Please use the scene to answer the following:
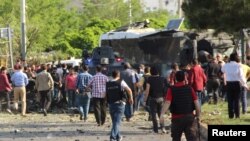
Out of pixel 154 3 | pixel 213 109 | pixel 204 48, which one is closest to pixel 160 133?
pixel 213 109

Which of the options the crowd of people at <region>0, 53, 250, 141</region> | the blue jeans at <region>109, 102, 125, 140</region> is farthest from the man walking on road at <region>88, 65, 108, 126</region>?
the blue jeans at <region>109, 102, 125, 140</region>

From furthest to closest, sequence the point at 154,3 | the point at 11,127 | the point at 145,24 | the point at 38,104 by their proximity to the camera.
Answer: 1. the point at 154,3
2. the point at 145,24
3. the point at 38,104
4. the point at 11,127

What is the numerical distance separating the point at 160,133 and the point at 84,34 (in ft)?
146

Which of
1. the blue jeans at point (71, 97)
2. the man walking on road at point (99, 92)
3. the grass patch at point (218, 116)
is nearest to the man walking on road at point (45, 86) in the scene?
the blue jeans at point (71, 97)

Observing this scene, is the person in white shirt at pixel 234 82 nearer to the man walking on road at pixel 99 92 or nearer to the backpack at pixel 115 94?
the backpack at pixel 115 94

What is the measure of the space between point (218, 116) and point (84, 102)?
15.7ft

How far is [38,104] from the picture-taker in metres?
27.2

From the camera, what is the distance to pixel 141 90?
898 inches

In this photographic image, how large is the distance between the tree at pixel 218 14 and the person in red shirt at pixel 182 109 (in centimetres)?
1095

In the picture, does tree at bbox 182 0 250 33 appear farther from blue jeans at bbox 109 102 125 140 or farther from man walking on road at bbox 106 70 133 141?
blue jeans at bbox 109 102 125 140

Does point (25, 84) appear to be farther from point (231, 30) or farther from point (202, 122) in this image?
point (202, 122)

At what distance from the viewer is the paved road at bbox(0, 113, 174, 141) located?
57.0 feet

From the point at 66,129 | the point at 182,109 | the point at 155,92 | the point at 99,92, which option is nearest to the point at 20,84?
the point at 66,129

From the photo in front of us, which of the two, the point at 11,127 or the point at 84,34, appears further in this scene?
the point at 84,34
